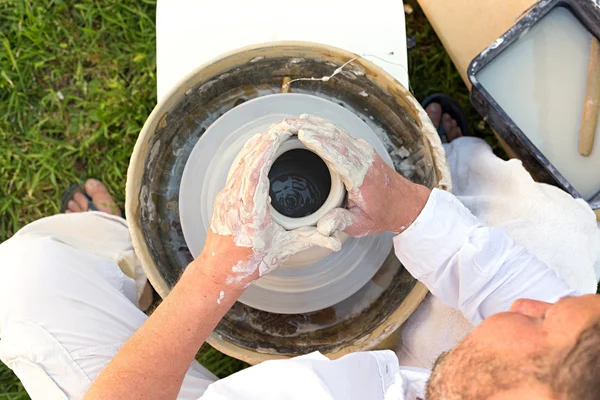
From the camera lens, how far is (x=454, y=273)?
1062 mm

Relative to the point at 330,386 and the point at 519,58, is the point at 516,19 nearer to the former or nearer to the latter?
the point at 519,58

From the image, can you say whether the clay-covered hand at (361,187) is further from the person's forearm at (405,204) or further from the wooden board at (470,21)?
the wooden board at (470,21)

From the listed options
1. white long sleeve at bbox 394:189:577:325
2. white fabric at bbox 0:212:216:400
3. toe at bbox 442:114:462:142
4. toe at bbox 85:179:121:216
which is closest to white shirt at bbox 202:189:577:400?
white long sleeve at bbox 394:189:577:325

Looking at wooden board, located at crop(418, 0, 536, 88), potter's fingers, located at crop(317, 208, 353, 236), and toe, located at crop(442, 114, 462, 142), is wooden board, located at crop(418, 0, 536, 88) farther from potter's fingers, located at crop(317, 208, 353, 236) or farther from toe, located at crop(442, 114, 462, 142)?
potter's fingers, located at crop(317, 208, 353, 236)

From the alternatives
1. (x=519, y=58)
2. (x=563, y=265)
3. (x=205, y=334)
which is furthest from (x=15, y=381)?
(x=519, y=58)

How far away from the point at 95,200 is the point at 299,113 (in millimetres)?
929

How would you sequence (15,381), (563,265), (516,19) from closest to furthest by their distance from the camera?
1. (563,265)
2. (516,19)
3. (15,381)

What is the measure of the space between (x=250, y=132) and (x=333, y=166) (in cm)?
36

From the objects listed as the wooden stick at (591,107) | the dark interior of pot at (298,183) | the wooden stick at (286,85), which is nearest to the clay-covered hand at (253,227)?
the dark interior of pot at (298,183)

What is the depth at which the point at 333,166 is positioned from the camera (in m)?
0.96

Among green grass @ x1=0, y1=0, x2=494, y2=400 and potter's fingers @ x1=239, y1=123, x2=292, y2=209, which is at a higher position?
green grass @ x1=0, y1=0, x2=494, y2=400

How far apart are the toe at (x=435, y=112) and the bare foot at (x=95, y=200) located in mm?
1134

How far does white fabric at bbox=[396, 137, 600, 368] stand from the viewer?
3.91ft

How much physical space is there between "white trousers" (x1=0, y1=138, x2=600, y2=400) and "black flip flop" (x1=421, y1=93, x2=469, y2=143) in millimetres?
436
